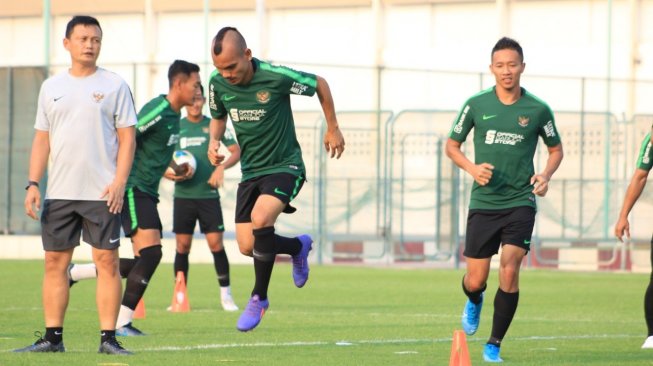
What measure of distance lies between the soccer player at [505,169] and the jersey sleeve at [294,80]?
1.19 meters

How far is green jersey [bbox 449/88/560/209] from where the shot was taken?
33.0 feet

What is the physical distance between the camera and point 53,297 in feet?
31.2

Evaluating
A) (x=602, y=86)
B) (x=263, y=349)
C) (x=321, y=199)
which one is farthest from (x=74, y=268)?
(x=602, y=86)

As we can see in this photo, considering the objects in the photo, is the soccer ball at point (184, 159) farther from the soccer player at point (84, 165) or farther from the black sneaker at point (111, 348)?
the black sneaker at point (111, 348)

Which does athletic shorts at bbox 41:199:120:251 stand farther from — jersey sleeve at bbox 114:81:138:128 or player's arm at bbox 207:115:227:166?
player's arm at bbox 207:115:227:166

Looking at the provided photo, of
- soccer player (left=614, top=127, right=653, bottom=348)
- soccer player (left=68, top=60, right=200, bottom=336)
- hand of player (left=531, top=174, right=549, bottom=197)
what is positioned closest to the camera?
hand of player (left=531, top=174, right=549, bottom=197)

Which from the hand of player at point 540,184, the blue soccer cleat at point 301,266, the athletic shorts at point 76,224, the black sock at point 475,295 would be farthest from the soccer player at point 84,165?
the hand of player at point 540,184

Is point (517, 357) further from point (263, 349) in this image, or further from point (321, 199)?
point (321, 199)

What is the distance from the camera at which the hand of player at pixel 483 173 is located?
9891 mm

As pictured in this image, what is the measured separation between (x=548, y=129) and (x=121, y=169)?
126 inches

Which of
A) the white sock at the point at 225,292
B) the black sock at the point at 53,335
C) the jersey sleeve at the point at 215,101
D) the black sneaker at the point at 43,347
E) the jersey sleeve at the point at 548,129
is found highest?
the jersey sleeve at the point at 215,101

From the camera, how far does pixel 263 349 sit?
1031cm

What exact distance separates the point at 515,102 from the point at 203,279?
1110cm

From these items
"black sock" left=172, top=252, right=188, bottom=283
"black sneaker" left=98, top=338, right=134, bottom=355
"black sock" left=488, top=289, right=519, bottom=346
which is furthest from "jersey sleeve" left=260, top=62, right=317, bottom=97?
"black sock" left=172, top=252, right=188, bottom=283
